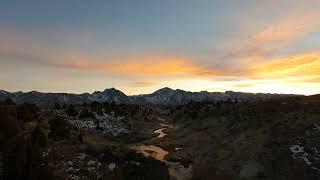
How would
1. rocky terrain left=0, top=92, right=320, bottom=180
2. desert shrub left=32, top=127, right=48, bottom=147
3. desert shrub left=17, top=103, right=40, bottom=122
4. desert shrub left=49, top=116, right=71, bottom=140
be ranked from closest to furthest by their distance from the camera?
rocky terrain left=0, top=92, right=320, bottom=180 < desert shrub left=32, top=127, right=48, bottom=147 < desert shrub left=17, top=103, right=40, bottom=122 < desert shrub left=49, top=116, right=71, bottom=140

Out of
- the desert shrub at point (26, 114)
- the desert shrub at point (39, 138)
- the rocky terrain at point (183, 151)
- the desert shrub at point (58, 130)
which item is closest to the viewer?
the rocky terrain at point (183, 151)

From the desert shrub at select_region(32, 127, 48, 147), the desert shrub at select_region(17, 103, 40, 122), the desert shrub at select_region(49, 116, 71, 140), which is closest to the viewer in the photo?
the desert shrub at select_region(32, 127, 48, 147)

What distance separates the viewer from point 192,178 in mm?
36594

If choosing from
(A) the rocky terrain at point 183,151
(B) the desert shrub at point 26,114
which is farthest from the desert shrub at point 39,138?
(B) the desert shrub at point 26,114

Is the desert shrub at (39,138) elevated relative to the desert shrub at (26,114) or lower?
lower

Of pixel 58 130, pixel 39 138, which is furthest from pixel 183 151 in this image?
pixel 39 138

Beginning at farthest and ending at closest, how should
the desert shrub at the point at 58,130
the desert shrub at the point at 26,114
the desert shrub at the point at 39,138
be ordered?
the desert shrub at the point at 58,130, the desert shrub at the point at 26,114, the desert shrub at the point at 39,138

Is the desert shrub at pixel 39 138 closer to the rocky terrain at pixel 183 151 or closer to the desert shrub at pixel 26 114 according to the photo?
the rocky terrain at pixel 183 151

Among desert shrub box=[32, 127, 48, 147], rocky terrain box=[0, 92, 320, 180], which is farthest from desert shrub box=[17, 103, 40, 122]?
desert shrub box=[32, 127, 48, 147]

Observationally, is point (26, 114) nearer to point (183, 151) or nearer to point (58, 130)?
point (58, 130)

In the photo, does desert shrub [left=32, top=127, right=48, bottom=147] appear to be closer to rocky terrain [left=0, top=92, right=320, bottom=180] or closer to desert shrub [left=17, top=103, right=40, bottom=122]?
rocky terrain [left=0, top=92, right=320, bottom=180]

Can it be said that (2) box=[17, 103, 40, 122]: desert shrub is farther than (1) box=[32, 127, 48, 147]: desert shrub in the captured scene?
Yes

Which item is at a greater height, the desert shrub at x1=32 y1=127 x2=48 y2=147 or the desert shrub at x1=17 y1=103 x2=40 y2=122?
the desert shrub at x1=17 y1=103 x2=40 y2=122

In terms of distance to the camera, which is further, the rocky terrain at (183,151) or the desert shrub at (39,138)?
the desert shrub at (39,138)
